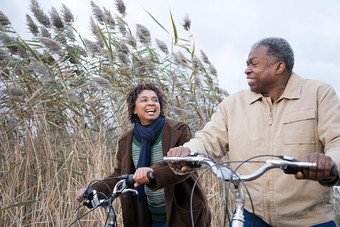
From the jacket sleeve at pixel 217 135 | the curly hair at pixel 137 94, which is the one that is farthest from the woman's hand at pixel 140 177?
the curly hair at pixel 137 94

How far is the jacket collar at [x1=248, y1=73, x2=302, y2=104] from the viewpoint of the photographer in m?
2.07

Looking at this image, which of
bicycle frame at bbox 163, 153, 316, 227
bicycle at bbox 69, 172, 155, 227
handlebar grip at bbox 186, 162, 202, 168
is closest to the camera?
bicycle frame at bbox 163, 153, 316, 227

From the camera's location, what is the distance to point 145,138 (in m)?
2.94

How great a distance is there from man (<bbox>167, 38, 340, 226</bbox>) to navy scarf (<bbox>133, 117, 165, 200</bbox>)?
753 mm

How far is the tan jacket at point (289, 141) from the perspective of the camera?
6.35 ft

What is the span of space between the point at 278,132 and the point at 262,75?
1.16 ft

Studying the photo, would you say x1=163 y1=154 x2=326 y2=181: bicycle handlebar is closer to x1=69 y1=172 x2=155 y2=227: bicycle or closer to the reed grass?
x1=69 y1=172 x2=155 y2=227: bicycle

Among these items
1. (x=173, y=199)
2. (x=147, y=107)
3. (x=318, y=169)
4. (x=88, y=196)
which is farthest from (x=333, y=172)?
(x=147, y=107)

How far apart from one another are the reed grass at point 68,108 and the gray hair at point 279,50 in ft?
6.17

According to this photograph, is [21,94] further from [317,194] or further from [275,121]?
[317,194]

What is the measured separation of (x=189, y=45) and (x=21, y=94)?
2.09 metres

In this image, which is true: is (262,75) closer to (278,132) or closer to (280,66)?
(280,66)

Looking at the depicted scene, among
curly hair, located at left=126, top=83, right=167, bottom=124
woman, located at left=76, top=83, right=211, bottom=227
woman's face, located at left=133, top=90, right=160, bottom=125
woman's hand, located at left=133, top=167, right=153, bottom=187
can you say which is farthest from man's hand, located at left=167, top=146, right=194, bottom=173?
curly hair, located at left=126, top=83, right=167, bottom=124

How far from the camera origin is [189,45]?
4.90 metres
